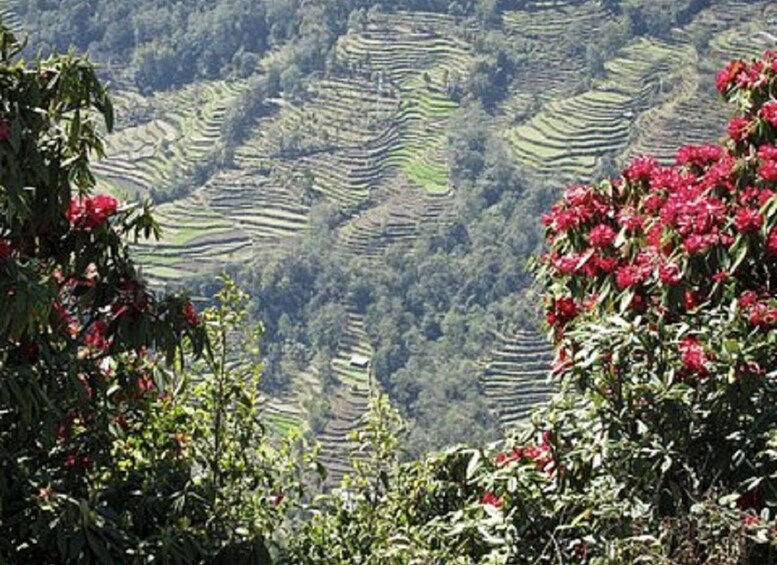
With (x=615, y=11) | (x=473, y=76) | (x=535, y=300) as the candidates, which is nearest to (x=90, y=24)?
(x=473, y=76)

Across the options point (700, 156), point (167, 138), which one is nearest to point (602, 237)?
point (700, 156)

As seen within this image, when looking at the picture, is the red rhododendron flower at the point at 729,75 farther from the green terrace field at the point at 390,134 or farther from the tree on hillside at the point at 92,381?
the green terrace field at the point at 390,134

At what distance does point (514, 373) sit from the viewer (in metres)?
41.2

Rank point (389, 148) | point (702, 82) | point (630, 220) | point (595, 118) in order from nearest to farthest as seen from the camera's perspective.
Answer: point (630, 220)
point (702, 82)
point (595, 118)
point (389, 148)

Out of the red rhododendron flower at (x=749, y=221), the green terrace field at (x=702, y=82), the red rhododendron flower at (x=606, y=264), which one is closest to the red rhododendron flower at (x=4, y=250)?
the red rhododendron flower at (x=606, y=264)

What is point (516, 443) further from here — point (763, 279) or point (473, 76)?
point (473, 76)

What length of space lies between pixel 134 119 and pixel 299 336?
19954mm

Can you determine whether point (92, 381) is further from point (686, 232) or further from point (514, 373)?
point (514, 373)

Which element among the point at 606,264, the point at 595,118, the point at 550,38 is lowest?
the point at 550,38

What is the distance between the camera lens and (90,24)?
7331cm

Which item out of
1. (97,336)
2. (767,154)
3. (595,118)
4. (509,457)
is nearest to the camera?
(97,336)

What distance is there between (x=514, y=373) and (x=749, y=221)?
126 ft

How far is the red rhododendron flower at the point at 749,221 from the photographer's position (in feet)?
10.1

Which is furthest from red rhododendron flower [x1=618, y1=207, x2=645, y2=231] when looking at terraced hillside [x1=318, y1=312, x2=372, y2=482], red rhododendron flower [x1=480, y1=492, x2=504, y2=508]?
terraced hillside [x1=318, y1=312, x2=372, y2=482]
